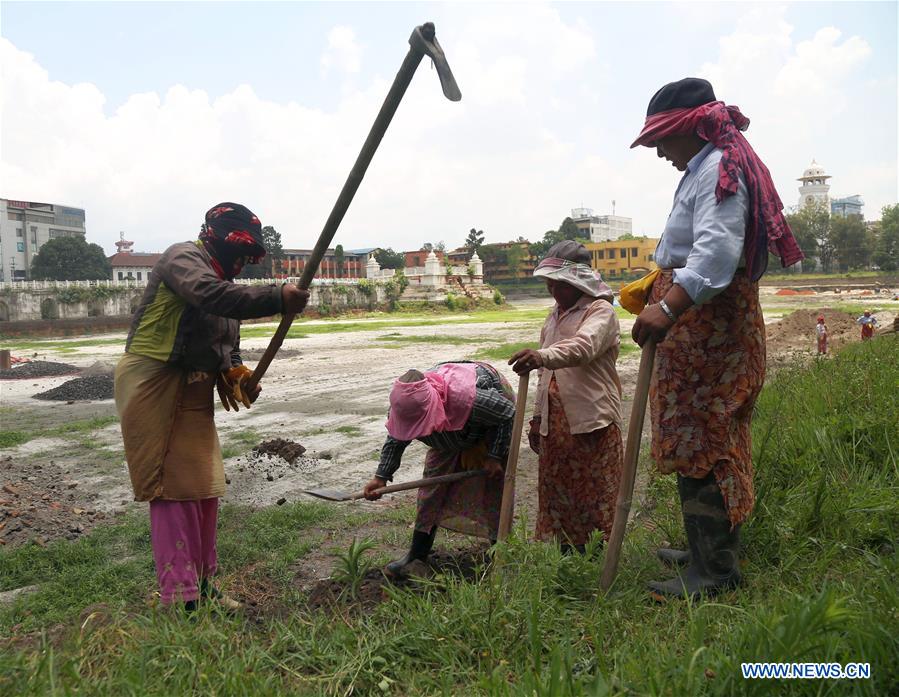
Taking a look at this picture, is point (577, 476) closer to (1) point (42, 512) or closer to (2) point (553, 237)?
(1) point (42, 512)

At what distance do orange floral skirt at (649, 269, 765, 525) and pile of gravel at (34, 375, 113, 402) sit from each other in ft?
36.4

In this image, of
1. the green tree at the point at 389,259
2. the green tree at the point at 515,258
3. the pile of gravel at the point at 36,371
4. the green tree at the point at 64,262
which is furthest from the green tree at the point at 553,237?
the pile of gravel at the point at 36,371

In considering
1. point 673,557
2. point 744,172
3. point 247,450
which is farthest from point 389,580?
point 247,450

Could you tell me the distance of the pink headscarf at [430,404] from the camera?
3.17 meters

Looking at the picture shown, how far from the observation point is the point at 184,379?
3246mm

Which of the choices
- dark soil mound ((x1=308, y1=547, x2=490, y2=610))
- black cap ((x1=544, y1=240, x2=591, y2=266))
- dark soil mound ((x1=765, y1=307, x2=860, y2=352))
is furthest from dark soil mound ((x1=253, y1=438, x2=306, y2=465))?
dark soil mound ((x1=765, y1=307, x2=860, y2=352))

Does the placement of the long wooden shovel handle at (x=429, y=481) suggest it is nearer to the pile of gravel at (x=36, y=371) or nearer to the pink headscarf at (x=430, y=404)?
the pink headscarf at (x=430, y=404)

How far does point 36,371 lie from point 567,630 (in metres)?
16.3

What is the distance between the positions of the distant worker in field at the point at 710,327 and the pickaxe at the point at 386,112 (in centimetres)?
86

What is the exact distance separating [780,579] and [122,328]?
35246 mm

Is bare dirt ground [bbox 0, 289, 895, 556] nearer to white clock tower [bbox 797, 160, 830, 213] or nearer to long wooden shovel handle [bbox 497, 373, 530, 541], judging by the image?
long wooden shovel handle [bbox 497, 373, 530, 541]

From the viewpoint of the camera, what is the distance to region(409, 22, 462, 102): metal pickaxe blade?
→ 9.39 ft

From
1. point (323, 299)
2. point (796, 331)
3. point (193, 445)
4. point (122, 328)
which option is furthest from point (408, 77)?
point (323, 299)

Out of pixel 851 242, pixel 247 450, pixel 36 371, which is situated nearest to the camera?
pixel 247 450
